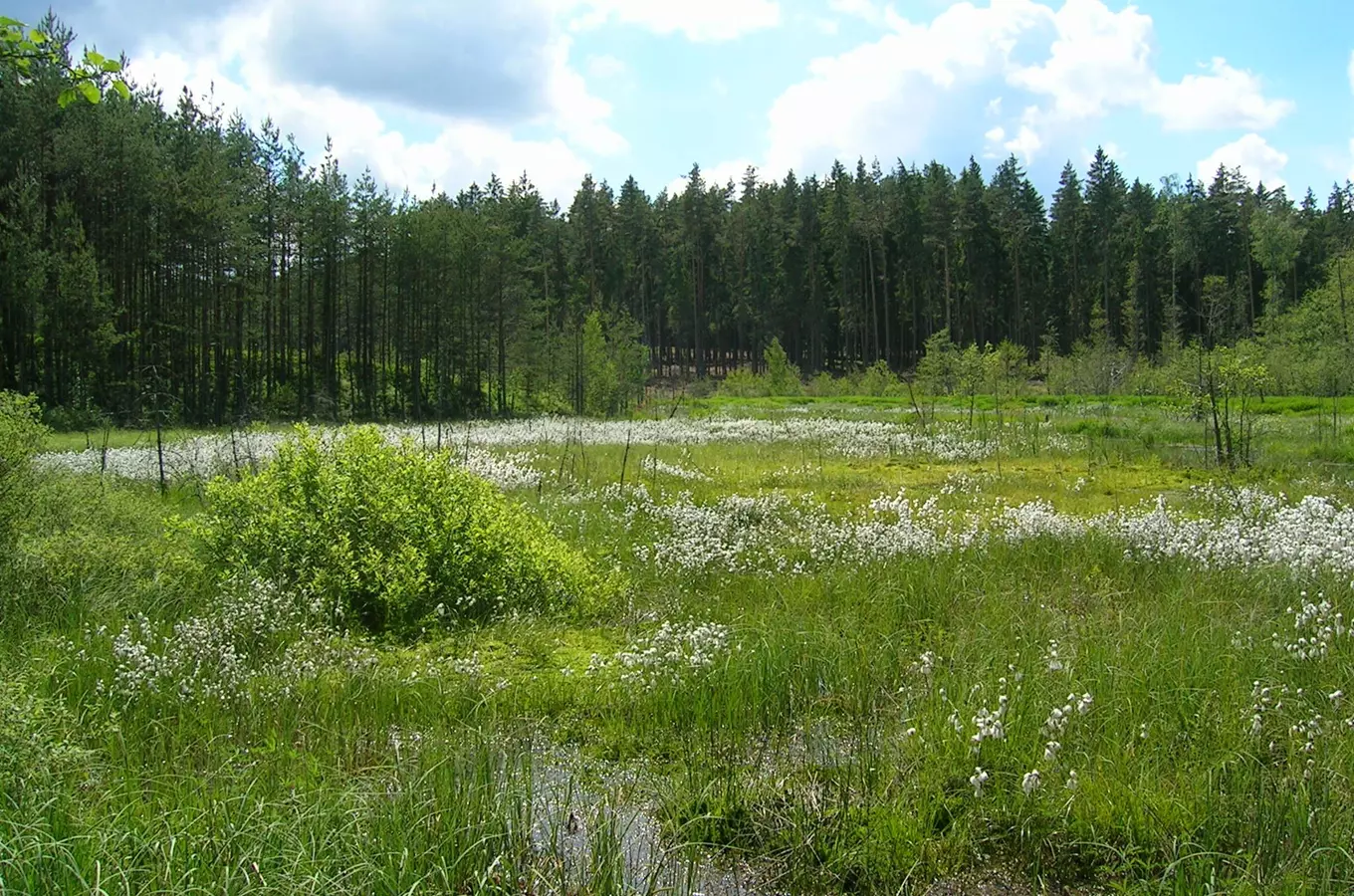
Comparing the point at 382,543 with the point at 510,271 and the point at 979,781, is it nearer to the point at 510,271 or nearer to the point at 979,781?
the point at 979,781

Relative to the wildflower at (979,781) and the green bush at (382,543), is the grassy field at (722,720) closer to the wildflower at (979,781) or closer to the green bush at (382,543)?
the wildflower at (979,781)

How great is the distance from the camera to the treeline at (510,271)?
116ft

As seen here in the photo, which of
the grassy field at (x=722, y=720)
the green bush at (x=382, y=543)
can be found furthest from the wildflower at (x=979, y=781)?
the green bush at (x=382, y=543)

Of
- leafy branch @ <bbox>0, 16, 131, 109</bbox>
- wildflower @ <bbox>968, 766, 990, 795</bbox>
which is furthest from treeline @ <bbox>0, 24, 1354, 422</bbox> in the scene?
wildflower @ <bbox>968, 766, 990, 795</bbox>

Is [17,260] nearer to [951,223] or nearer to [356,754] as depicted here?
[356,754]

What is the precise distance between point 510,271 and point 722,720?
160 feet

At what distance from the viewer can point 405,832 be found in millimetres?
3744

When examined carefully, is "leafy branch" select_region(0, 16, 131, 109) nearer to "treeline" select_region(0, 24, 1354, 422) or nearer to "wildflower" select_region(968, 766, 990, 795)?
"treeline" select_region(0, 24, 1354, 422)

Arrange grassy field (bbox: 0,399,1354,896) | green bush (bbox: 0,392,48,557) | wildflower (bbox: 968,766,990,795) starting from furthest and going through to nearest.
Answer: green bush (bbox: 0,392,48,557)
wildflower (bbox: 968,766,990,795)
grassy field (bbox: 0,399,1354,896)

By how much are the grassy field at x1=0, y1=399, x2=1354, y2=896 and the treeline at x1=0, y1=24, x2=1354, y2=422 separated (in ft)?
12.5

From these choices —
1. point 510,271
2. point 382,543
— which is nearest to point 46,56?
point 382,543

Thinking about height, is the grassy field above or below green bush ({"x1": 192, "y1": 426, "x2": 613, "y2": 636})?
below

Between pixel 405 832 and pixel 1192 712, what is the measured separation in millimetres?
4509

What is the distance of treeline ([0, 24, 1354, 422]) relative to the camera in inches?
1390
